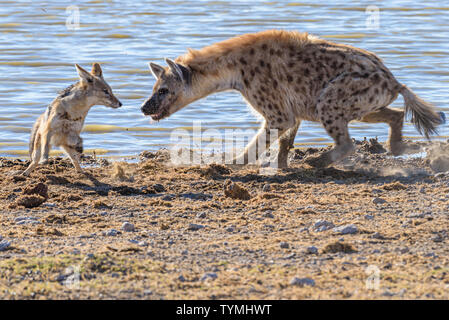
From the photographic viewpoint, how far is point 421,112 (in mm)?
7227

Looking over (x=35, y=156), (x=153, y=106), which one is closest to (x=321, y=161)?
(x=153, y=106)

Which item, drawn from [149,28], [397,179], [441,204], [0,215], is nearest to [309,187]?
[397,179]

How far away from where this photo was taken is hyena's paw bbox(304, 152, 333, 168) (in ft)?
24.1

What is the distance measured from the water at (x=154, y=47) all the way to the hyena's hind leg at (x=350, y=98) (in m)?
2.03

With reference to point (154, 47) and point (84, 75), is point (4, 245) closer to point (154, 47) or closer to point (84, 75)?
point (84, 75)

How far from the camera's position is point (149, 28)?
15664mm

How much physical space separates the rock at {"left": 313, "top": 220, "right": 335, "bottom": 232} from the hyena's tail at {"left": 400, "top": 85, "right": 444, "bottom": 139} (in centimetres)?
218

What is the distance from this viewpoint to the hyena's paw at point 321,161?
733cm

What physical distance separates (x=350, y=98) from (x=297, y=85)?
0.49 m

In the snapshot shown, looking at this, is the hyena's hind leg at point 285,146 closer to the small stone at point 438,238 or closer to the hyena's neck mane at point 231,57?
the hyena's neck mane at point 231,57

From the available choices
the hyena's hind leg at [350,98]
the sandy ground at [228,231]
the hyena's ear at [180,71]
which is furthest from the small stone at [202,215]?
the hyena's ear at [180,71]
